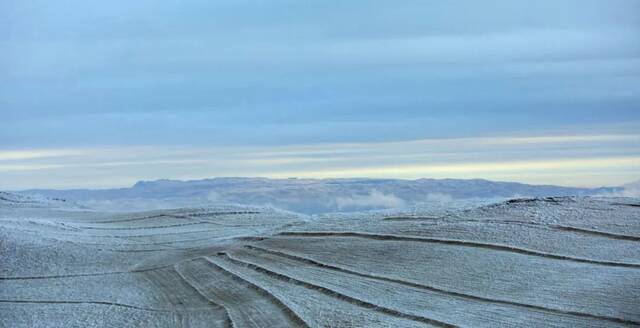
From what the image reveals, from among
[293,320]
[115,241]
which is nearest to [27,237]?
[115,241]

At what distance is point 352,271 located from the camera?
19203mm

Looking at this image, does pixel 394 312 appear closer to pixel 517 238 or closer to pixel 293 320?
pixel 293 320

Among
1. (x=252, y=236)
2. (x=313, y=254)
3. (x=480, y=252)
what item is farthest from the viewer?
(x=252, y=236)

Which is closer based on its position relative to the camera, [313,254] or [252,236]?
[313,254]

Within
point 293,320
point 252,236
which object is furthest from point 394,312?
point 252,236

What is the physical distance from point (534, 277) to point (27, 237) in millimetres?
14794

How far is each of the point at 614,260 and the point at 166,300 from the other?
8995mm

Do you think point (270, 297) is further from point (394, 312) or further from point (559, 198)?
point (559, 198)

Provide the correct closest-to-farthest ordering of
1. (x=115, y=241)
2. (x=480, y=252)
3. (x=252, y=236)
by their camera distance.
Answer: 1. (x=480, y=252)
2. (x=252, y=236)
3. (x=115, y=241)

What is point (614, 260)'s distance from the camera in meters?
18.2

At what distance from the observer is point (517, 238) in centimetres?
2047

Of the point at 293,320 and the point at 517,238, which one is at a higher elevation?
the point at 517,238

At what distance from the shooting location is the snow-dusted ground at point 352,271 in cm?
1577

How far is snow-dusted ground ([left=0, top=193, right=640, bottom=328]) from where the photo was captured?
15766 mm
